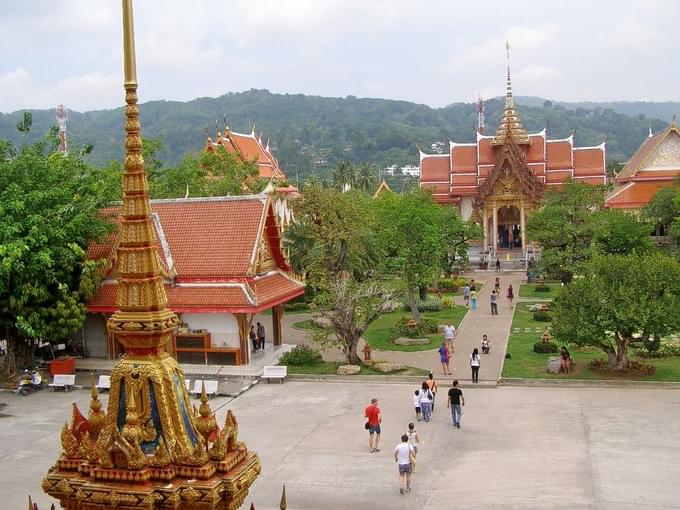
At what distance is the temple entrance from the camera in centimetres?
6047

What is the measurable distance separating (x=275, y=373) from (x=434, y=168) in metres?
43.4

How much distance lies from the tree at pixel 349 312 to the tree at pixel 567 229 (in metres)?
13.4

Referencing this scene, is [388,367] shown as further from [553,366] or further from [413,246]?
[413,246]

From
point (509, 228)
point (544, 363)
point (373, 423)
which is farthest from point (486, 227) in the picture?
point (373, 423)

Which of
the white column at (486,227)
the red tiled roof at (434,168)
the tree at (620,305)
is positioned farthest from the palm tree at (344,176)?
the tree at (620,305)

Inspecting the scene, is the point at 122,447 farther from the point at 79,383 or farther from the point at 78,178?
the point at 78,178

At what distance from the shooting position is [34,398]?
2288cm

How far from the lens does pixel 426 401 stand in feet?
61.8

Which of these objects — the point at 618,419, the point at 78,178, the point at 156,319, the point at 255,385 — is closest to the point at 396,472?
the point at 618,419

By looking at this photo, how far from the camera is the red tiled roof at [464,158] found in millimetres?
62906

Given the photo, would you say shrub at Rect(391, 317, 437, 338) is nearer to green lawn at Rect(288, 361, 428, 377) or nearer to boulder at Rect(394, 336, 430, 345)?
boulder at Rect(394, 336, 430, 345)

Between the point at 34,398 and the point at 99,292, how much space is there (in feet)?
15.1

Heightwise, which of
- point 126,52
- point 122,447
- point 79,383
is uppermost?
point 126,52

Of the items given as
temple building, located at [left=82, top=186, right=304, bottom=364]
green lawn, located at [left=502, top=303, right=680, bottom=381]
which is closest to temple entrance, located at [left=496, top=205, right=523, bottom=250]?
green lawn, located at [left=502, top=303, right=680, bottom=381]
